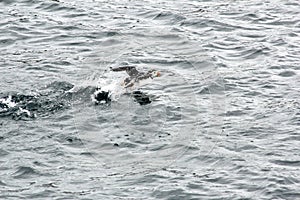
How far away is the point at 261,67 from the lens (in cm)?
2323

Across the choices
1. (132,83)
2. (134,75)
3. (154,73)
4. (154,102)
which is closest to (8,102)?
(132,83)

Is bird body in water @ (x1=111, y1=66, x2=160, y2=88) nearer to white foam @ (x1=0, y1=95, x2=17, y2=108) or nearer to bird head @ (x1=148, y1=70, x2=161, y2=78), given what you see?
bird head @ (x1=148, y1=70, x2=161, y2=78)

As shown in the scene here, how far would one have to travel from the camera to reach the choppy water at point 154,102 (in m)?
17.2

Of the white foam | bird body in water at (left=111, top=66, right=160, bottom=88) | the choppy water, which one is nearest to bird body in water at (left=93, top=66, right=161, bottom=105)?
bird body in water at (left=111, top=66, right=160, bottom=88)

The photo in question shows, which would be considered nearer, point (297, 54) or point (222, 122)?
point (222, 122)

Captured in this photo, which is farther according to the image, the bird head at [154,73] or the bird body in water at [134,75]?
the bird head at [154,73]

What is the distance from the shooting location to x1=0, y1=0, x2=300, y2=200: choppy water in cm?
1717

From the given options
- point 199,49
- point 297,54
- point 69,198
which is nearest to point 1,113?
point 69,198

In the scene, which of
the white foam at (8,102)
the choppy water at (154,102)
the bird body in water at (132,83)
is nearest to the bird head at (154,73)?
the bird body in water at (132,83)

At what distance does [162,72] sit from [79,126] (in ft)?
14.2

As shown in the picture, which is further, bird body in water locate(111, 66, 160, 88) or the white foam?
bird body in water locate(111, 66, 160, 88)

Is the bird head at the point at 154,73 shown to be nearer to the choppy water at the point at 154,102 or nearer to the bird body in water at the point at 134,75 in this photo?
the bird body in water at the point at 134,75

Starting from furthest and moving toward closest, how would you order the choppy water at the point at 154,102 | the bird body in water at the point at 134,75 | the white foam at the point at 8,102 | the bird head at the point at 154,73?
the bird head at the point at 154,73 < the bird body in water at the point at 134,75 < the white foam at the point at 8,102 < the choppy water at the point at 154,102

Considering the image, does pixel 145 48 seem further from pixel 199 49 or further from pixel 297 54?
pixel 297 54
